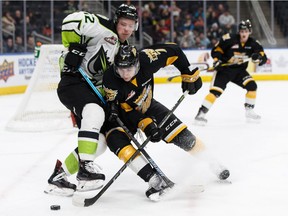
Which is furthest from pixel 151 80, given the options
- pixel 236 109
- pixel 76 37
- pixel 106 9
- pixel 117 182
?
pixel 106 9

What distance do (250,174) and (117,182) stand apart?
0.84 metres

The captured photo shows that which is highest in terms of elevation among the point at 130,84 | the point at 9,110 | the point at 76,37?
the point at 76,37

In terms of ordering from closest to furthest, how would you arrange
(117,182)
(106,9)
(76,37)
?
(76,37) → (117,182) → (106,9)

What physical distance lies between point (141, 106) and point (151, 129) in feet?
0.61

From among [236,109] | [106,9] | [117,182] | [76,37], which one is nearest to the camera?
[76,37]

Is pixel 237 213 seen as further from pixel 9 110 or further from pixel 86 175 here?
pixel 9 110

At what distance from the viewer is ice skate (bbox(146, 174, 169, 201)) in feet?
10.2

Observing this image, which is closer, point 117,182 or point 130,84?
point 130,84

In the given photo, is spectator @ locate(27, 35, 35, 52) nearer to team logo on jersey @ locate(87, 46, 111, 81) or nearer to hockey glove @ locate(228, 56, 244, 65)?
hockey glove @ locate(228, 56, 244, 65)

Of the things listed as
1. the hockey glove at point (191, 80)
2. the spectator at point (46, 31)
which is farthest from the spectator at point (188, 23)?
the hockey glove at point (191, 80)

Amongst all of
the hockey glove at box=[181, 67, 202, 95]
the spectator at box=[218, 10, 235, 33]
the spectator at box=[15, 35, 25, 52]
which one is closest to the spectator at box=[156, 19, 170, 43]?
the spectator at box=[218, 10, 235, 33]

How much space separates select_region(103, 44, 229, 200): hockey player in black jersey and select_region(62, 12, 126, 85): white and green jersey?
17cm

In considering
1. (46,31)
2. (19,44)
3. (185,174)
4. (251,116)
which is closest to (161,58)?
(185,174)

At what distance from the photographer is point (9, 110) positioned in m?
7.50
